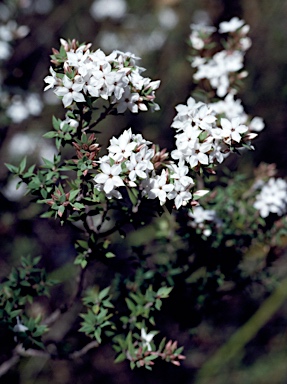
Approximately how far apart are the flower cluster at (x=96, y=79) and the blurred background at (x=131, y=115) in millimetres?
1380

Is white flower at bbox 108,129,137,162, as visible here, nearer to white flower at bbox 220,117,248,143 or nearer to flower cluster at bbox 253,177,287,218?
white flower at bbox 220,117,248,143

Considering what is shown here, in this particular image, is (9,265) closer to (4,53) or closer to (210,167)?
(4,53)

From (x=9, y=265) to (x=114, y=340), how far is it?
1747 mm

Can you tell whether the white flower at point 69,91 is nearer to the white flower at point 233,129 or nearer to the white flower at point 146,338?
the white flower at point 233,129

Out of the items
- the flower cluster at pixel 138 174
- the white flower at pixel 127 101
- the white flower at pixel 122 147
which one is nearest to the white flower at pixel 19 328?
the flower cluster at pixel 138 174

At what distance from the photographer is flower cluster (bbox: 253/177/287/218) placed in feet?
7.49

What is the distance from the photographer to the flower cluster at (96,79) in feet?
5.34

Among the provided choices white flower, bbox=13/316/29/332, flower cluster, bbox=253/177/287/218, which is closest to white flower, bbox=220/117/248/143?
flower cluster, bbox=253/177/287/218

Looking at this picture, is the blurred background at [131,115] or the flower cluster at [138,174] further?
the blurred background at [131,115]

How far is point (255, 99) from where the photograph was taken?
14.1 feet

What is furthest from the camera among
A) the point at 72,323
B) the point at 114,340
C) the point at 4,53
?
the point at 72,323

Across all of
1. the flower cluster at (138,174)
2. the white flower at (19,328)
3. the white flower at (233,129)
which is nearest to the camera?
the flower cluster at (138,174)

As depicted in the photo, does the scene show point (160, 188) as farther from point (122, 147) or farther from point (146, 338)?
point (146, 338)

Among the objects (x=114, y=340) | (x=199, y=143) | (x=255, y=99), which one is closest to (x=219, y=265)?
(x=114, y=340)
